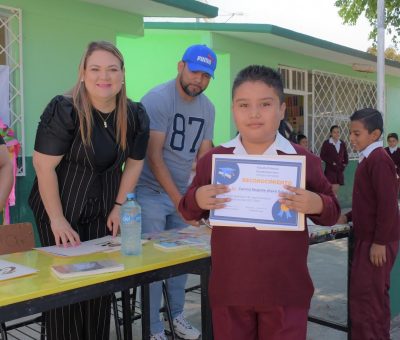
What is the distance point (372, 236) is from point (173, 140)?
1462 mm

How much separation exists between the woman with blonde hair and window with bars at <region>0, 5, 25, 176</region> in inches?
136

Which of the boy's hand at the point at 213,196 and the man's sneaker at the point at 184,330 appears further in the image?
the man's sneaker at the point at 184,330

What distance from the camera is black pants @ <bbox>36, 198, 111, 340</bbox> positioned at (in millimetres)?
2529

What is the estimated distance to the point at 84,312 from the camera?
267 centimetres

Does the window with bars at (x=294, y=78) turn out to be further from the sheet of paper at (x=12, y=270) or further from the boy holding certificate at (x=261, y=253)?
the sheet of paper at (x=12, y=270)

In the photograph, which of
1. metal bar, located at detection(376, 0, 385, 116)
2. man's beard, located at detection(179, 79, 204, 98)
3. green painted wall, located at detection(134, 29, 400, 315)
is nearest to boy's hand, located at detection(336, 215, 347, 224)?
man's beard, located at detection(179, 79, 204, 98)

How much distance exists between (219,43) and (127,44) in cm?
180

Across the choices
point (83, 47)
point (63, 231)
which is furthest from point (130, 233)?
point (83, 47)

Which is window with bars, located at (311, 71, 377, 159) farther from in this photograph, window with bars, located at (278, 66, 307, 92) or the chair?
the chair

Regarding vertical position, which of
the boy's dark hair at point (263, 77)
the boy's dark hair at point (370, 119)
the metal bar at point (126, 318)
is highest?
the boy's dark hair at point (263, 77)

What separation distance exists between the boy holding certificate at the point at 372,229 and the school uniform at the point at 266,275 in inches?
50.3

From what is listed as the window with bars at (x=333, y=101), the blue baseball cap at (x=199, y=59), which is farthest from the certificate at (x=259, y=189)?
the window with bars at (x=333, y=101)

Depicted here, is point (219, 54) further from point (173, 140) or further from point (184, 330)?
point (184, 330)

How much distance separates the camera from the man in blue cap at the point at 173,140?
3.30 meters
